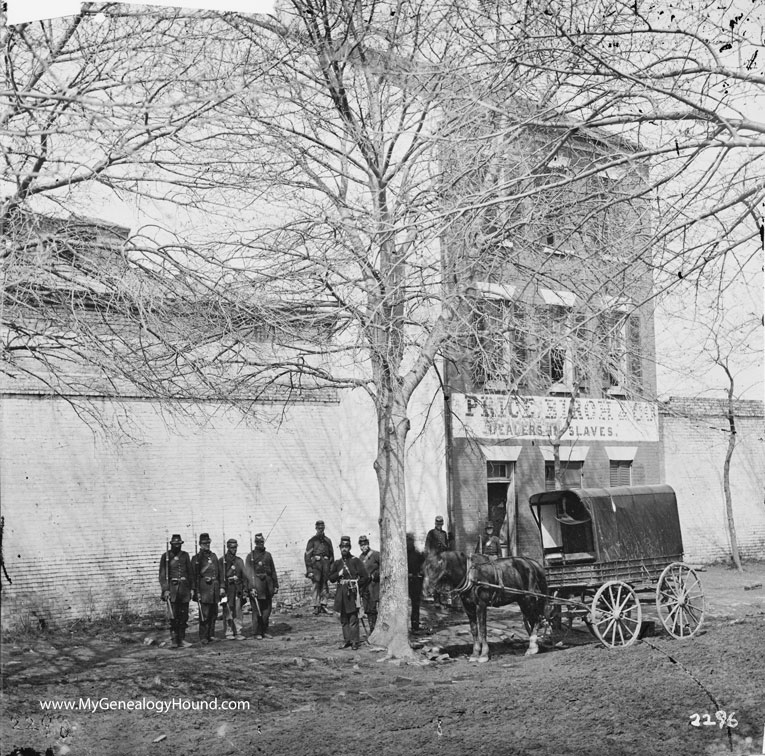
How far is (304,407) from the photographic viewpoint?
1327 cm

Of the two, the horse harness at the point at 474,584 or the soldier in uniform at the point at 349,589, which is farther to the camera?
the soldier in uniform at the point at 349,589

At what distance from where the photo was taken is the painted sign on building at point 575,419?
384 inches

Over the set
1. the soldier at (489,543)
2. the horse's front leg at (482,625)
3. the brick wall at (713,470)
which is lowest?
the horse's front leg at (482,625)

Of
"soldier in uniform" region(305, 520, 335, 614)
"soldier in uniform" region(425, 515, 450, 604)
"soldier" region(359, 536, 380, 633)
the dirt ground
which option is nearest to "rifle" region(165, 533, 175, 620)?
the dirt ground

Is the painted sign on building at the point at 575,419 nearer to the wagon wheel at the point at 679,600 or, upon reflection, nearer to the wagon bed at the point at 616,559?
the wagon bed at the point at 616,559

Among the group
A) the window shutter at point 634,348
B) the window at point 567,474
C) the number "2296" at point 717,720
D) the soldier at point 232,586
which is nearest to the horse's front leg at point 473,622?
the window at point 567,474

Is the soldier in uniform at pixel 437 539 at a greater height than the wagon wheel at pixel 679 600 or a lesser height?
greater

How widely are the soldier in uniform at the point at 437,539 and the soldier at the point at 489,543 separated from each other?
1.30ft

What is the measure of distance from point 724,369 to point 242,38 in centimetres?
517

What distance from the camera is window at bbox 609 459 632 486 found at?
1008 cm

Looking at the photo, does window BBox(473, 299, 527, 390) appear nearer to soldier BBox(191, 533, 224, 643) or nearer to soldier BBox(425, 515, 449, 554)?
soldier BBox(425, 515, 449, 554)

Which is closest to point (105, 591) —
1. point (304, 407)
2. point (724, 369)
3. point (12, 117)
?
point (304, 407)

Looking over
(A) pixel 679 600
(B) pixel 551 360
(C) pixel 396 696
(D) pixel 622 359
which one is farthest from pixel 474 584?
(D) pixel 622 359

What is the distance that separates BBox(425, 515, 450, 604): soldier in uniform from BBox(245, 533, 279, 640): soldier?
202 cm
